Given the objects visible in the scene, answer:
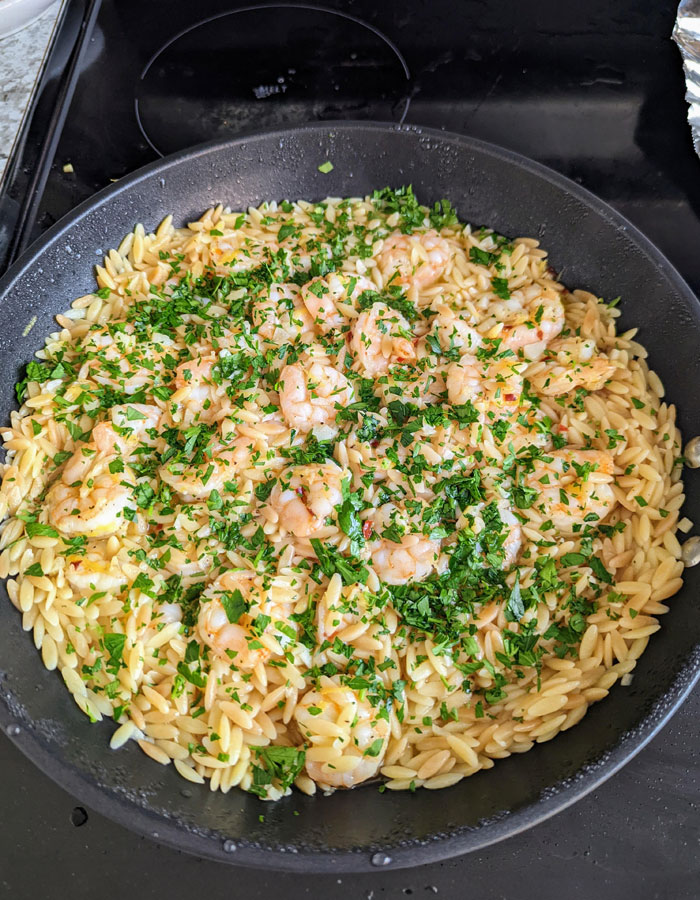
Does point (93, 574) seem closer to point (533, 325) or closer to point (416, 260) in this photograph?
point (416, 260)

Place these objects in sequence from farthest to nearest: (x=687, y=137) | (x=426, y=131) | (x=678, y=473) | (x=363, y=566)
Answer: (x=687, y=137) → (x=426, y=131) → (x=678, y=473) → (x=363, y=566)

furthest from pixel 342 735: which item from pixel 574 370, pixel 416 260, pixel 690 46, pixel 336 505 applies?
pixel 690 46

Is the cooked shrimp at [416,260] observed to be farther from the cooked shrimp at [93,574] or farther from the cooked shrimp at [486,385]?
the cooked shrimp at [93,574]

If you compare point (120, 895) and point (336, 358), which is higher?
point (336, 358)

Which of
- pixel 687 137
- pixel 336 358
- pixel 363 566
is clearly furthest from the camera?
pixel 687 137

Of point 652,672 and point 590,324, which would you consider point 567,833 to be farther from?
point 590,324

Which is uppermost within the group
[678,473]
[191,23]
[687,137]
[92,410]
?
[687,137]

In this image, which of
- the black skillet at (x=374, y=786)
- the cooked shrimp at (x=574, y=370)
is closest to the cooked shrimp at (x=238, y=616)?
the black skillet at (x=374, y=786)

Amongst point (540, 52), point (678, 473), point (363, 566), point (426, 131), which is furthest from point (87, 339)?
point (540, 52)
